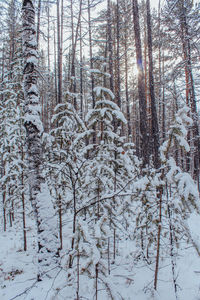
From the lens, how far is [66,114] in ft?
16.5

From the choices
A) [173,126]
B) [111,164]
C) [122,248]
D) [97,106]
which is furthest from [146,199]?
[97,106]

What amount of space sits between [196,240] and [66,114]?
4.24 metres

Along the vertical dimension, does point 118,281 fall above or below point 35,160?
below

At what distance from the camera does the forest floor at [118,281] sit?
121 inches

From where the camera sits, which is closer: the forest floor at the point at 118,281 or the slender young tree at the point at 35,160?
the forest floor at the point at 118,281

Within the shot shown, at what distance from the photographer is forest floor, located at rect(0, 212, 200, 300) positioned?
10.1 ft

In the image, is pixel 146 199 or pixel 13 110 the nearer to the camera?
pixel 146 199

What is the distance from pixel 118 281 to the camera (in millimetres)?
3570

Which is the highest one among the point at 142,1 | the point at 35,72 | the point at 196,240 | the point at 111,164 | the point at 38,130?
the point at 142,1

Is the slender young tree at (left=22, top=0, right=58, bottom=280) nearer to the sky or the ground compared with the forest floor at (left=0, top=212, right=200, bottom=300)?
nearer to the sky

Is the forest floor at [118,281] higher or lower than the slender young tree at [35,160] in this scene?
lower

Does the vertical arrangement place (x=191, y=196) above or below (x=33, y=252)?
above

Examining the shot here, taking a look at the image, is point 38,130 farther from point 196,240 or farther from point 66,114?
point 196,240

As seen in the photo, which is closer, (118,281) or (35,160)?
(118,281)
